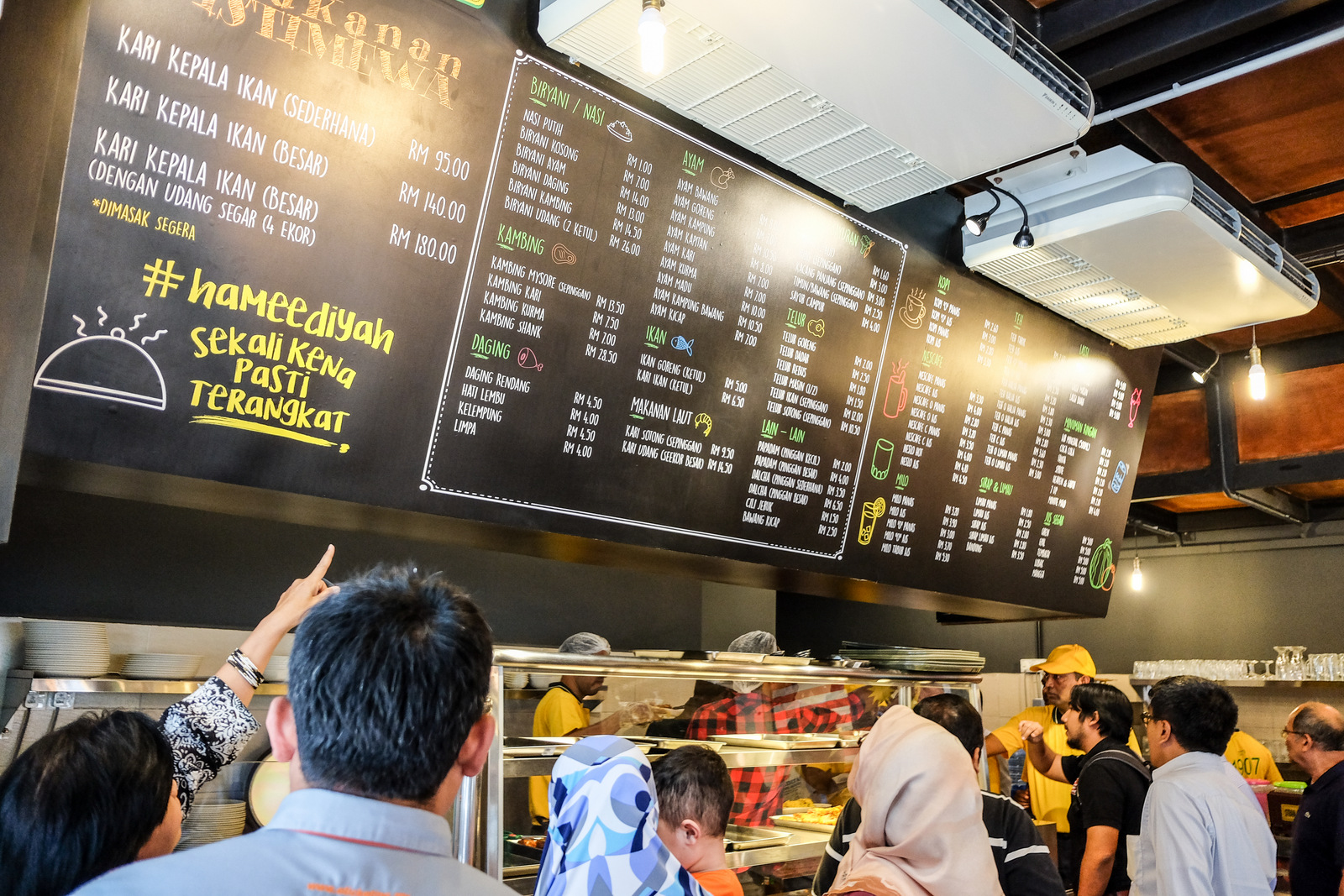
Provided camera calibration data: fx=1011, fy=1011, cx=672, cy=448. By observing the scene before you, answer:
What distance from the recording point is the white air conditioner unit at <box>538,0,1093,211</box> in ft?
8.27

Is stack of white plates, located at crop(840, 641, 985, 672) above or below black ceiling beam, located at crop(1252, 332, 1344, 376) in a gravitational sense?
below

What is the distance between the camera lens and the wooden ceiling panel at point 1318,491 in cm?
729

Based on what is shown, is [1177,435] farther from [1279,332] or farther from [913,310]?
[913,310]

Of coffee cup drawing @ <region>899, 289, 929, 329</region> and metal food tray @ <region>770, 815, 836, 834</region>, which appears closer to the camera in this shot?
metal food tray @ <region>770, 815, 836, 834</region>

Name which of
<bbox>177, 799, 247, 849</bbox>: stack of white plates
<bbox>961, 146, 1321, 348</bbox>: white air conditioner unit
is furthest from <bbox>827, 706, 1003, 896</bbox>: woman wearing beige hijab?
<bbox>961, 146, 1321, 348</bbox>: white air conditioner unit

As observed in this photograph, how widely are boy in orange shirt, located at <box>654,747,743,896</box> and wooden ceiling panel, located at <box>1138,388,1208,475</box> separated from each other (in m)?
5.20

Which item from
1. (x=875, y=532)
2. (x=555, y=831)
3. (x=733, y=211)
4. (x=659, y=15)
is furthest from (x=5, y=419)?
(x=875, y=532)

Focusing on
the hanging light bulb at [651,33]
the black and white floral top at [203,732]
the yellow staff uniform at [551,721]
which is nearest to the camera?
the black and white floral top at [203,732]

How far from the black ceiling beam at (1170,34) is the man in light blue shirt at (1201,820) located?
2125 millimetres

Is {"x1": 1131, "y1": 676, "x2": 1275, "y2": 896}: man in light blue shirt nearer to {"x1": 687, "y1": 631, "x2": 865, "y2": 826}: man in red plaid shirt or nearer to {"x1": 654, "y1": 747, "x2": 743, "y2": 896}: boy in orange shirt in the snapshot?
{"x1": 687, "y1": 631, "x2": 865, "y2": 826}: man in red plaid shirt

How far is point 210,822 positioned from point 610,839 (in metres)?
2.09

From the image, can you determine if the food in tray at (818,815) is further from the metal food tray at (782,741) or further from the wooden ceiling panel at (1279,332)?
the wooden ceiling panel at (1279,332)

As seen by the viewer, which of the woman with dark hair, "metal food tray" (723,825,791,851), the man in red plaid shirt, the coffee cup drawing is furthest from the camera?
the coffee cup drawing

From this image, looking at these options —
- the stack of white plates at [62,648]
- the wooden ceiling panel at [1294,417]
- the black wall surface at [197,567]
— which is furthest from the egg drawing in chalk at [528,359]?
the wooden ceiling panel at [1294,417]
